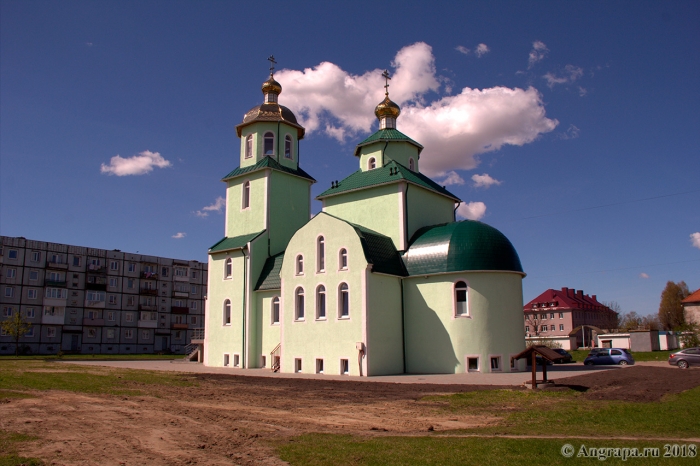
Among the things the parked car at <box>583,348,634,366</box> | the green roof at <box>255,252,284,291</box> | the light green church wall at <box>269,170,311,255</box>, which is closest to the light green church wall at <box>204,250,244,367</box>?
the green roof at <box>255,252,284,291</box>

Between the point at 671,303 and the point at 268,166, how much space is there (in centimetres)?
8374

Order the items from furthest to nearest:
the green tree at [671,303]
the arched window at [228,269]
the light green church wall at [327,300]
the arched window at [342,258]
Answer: the green tree at [671,303] → the arched window at [228,269] → the arched window at [342,258] → the light green church wall at [327,300]

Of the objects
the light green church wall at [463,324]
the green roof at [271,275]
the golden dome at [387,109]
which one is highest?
the golden dome at [387,109]

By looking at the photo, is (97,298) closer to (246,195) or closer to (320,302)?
(246,195)

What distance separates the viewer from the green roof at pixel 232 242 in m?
33.3

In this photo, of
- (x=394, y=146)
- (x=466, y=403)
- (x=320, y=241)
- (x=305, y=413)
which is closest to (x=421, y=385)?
(x=466, y=403)

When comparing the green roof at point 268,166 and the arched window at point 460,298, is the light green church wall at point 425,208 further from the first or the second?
the green roof at point 268,166

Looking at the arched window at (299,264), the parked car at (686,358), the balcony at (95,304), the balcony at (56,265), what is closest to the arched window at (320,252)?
the arched window at (299,264)

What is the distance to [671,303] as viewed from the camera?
299ft

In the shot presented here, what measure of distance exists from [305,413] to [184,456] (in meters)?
4.75

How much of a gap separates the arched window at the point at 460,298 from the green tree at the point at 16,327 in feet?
142

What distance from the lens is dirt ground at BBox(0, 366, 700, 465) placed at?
8.50m

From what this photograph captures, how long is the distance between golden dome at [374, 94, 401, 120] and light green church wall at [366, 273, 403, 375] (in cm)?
1226

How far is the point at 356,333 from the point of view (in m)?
25.8
